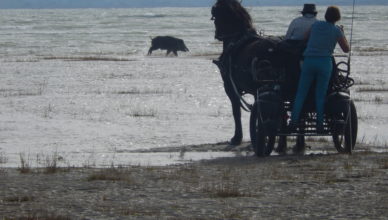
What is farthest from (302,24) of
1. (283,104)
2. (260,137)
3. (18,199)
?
(18,199)

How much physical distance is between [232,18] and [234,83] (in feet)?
2.78

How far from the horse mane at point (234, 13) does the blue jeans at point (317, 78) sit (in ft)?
6.29

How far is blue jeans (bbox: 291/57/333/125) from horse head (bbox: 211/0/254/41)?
6.29ft

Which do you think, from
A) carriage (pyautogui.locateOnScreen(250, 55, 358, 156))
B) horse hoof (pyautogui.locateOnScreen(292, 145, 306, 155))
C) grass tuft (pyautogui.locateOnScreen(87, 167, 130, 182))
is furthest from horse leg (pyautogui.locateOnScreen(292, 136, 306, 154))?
grass tuft (pyautogui.locateOnScreen(87, 167, 130, 182))

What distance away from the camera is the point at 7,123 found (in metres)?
14.3

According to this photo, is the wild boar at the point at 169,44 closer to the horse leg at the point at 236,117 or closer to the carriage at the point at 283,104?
the horse leg at the point at 236,117

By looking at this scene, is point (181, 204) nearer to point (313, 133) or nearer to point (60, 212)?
point (60, 212)

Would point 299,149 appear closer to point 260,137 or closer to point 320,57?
point 260,137

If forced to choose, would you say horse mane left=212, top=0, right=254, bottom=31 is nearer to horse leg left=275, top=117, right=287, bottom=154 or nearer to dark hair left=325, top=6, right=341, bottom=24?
horse leg left=275, top=117, right=287, bottom=154

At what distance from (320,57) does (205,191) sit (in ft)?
11.6

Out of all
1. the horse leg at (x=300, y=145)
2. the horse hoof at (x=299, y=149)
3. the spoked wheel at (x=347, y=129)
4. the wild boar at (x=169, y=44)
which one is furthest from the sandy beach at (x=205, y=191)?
the wild boar at (x=169, y=44)

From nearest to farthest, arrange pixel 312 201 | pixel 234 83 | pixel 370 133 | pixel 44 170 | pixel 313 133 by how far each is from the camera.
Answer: pixel 312 201 < pixel 44 170 < pixel 313 133 < pixel 234 83 < pixel 370 133

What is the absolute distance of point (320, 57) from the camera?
35.2 feet

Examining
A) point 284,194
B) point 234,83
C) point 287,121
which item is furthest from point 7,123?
point 284,194
